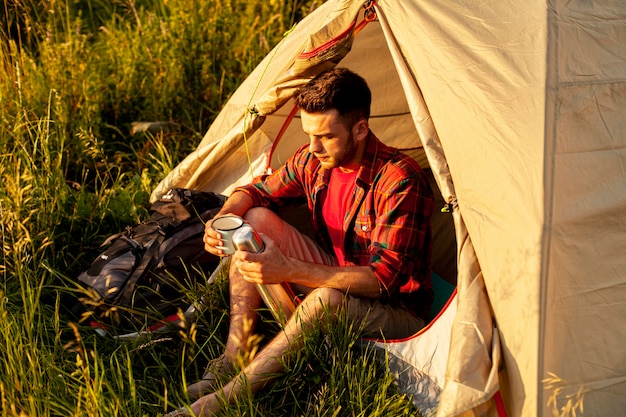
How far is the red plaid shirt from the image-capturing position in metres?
2.87

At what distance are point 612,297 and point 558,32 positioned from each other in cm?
88

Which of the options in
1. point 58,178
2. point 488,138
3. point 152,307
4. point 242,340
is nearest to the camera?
point 488,138

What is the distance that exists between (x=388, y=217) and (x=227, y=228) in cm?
60

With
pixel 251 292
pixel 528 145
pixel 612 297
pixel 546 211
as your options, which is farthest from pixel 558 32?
pixel 251 292

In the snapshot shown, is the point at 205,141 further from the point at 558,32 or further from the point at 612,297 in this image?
the point at 612,297

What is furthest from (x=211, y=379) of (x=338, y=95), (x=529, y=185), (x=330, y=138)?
(x=529, y=185)

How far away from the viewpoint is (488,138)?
8.30 feet

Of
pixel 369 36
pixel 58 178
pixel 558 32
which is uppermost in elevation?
pixel 558 32

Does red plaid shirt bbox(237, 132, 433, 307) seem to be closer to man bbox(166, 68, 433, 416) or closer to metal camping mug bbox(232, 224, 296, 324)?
man bbox(166, 68, 433, 416)

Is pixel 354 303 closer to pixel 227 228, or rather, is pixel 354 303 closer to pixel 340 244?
pixel 340 244

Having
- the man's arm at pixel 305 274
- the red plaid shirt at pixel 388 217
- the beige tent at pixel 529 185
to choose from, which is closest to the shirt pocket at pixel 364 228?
the red plaid shirt at pixel 388 217

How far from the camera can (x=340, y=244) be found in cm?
321

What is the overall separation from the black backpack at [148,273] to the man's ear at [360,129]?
0.81m

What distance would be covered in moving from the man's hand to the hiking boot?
1.12ft
